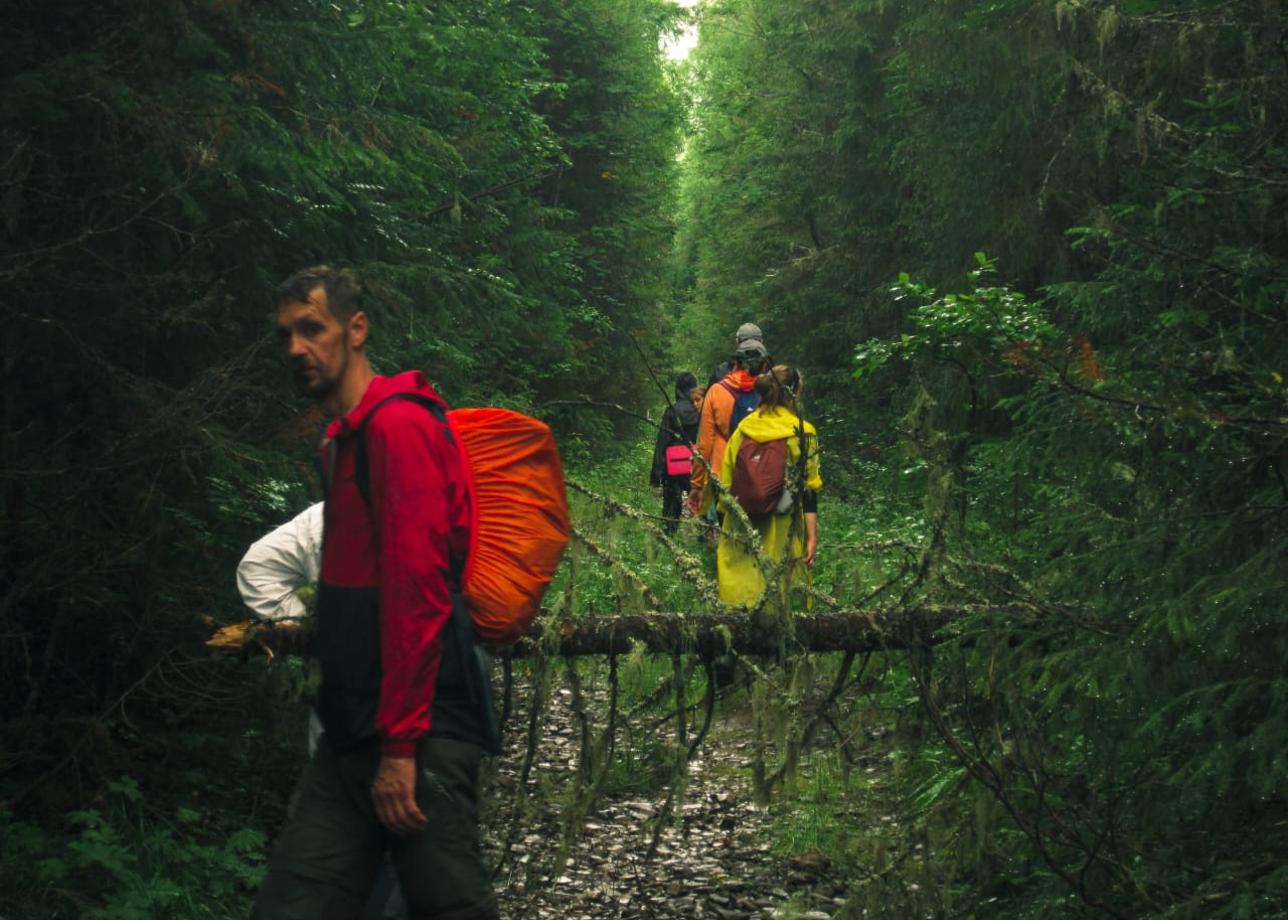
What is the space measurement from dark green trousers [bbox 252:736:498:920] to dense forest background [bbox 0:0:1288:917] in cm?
130

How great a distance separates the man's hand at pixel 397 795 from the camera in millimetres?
3021

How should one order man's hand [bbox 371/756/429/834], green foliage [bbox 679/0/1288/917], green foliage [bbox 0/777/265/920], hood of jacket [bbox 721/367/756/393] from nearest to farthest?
man's hand [bbox 371/756/429/834]
green foliage [bbox 679/0/1288/917]
green foliage [bbox 0/777/265/920]
hood of jacket [bbox 721/367/756/393]

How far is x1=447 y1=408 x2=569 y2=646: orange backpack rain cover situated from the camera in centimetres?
331

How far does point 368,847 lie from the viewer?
3213 millimetres

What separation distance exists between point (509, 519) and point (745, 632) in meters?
1.64

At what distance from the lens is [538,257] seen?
68.0 ft

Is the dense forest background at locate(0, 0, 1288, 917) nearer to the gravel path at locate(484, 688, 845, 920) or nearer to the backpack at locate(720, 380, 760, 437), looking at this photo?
the gravel path at locate(484, 688, 845, 920)

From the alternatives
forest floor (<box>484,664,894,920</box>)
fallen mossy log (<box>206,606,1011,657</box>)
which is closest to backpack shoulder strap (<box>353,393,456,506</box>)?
fallen mossy log (<box>206,606,1011,657</box>)

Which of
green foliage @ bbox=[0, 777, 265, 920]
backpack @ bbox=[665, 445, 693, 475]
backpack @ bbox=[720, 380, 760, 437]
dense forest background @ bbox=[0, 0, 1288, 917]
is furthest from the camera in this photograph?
backpack @ bbox=[665, 445, 693, 475]

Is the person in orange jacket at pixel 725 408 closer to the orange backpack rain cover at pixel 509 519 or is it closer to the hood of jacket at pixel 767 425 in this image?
the hood of jacket at pixel 767 425

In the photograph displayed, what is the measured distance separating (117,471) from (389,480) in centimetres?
332

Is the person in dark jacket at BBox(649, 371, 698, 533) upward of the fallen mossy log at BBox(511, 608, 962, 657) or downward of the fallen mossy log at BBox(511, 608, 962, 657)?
upward

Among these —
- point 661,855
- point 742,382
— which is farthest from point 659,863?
point 742,382

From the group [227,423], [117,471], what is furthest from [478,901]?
[227,423]
